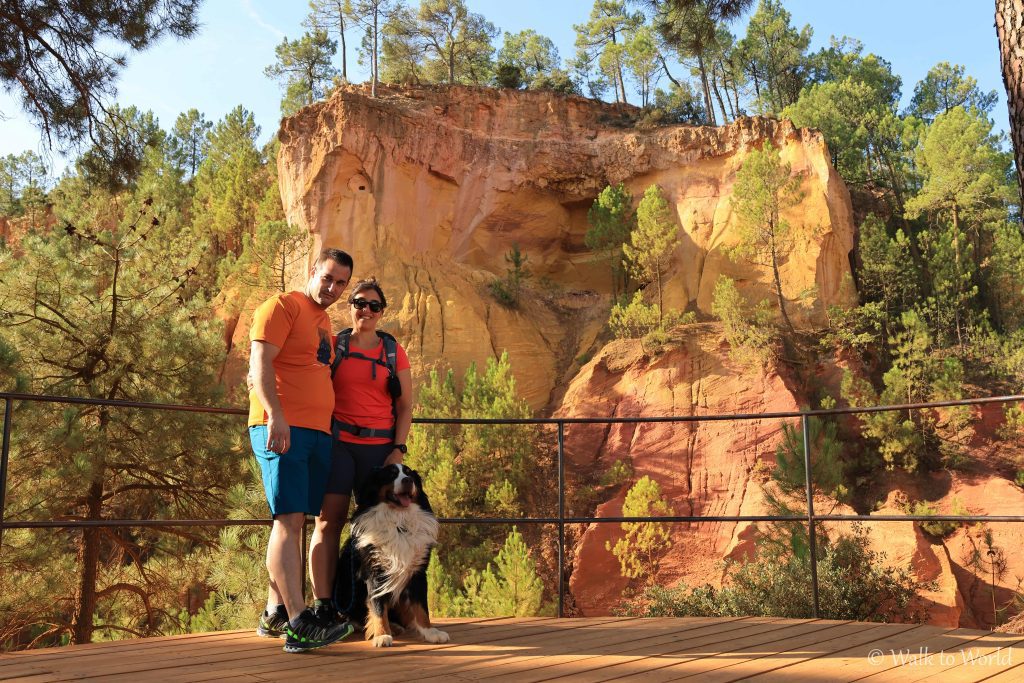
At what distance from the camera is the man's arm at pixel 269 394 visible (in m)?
2.92

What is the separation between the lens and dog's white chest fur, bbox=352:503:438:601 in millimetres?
3115

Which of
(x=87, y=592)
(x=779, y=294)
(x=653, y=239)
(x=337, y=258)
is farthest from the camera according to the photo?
(x=653, y=239)

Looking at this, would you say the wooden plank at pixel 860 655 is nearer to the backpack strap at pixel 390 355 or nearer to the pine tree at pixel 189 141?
the backpack strap at pixel 390 355

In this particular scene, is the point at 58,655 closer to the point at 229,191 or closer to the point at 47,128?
the point at 47,128

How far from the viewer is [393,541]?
3.11 meters

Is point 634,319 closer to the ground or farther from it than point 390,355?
farther from it

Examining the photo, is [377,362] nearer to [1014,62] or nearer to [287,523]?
[287,523]

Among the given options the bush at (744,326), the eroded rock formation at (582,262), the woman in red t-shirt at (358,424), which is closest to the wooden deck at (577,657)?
the woman in red t-shirt at (358,424)

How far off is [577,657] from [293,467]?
4.22 feet

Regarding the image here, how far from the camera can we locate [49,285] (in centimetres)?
1209

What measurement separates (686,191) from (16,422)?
24831 mm

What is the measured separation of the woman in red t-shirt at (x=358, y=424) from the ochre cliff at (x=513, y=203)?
73.9 feet

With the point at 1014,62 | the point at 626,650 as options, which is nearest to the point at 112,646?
the point at 626,650

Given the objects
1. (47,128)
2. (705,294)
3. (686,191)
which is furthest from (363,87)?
(47,128)
